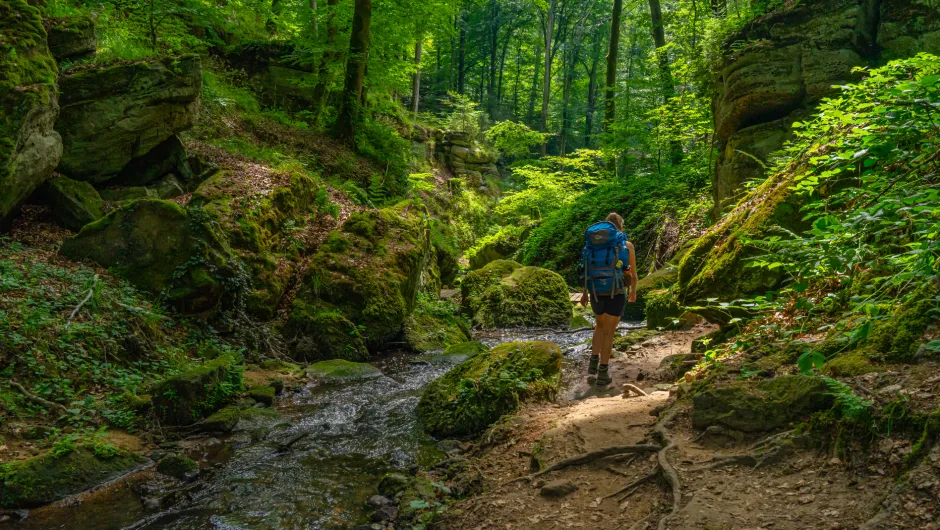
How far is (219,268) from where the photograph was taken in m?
8.70

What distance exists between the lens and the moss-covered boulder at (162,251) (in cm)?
823

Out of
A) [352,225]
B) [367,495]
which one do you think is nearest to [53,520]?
[367,495]

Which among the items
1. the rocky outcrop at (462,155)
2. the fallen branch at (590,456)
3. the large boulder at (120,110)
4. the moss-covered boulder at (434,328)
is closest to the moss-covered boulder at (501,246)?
the rocky outcrop at (462,155)

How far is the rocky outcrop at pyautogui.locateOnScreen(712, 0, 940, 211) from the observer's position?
30.7 feet

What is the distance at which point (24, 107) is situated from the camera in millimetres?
7652

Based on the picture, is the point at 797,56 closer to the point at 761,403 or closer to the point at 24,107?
the point at 761,403

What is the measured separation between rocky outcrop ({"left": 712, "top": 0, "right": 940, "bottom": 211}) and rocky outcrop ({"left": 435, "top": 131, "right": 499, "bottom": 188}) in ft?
72.6

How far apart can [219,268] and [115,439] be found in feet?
12.1

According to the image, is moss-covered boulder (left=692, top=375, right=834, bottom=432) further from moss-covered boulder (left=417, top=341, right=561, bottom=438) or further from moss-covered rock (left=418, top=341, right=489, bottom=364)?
moss-covered rock (left=418, top=341, right=489, bottom=364)

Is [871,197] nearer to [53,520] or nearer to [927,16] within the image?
[53,520]

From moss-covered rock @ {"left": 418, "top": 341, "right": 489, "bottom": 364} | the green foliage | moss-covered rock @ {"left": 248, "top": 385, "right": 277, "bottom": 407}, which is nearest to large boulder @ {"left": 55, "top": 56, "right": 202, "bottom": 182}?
moss-covered rock @ {"left": 248, "top": 385, "right": 277, "bottom": 407}

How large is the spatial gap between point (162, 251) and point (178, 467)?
14.6ft

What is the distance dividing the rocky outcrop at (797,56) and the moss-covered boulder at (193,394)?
857 centimetres

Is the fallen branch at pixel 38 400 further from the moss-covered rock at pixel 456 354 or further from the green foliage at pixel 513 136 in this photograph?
the green foliage at pixel 513 136
